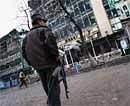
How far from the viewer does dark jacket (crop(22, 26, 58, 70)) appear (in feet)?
15.1

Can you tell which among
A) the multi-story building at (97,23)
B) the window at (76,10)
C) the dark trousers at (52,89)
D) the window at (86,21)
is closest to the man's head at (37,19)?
the dark trousers at (52,89)

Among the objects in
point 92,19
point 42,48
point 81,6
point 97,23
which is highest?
point 81,6

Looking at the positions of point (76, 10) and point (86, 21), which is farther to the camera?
point (76, 10)

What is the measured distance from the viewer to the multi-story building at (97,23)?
4834 centimetres

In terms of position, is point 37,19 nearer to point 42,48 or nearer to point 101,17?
point 42,48

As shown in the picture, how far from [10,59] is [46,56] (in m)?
74.5

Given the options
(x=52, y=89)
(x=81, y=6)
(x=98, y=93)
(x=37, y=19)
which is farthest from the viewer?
(x=81, y=6)

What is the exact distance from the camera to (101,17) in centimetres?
5200

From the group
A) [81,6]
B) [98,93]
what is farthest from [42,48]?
[81,6]

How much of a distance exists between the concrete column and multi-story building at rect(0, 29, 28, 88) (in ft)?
85.3

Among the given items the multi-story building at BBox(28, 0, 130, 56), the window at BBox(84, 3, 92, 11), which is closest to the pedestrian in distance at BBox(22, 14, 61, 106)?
the multi-story building at BBox(28, 0, 130, 56)

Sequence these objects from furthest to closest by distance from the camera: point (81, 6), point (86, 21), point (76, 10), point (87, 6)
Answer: point (76, 10) → point (81, 6) → point (87, 6) → point (86, 21)

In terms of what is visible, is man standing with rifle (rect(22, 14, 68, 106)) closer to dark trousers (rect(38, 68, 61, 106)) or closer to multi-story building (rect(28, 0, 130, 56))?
dark trousers (rect(38, 68, 61, 106))

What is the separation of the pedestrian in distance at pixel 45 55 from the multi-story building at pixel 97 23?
4035cm
